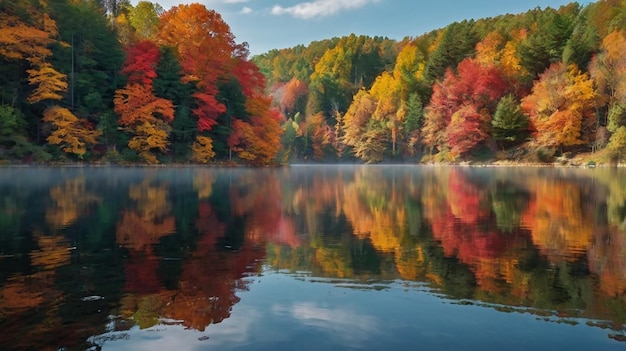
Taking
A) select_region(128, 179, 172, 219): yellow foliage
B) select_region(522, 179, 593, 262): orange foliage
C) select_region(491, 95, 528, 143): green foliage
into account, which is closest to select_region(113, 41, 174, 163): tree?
select_region(128, 179, 172, 219): yellow foliage

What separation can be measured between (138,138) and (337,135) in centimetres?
5496

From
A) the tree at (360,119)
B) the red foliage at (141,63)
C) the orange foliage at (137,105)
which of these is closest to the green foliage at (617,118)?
the orange foliage at (137,105)

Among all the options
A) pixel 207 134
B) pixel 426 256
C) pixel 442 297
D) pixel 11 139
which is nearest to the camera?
pixel 442 297

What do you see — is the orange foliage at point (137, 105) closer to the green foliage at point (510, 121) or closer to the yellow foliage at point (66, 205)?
the yellow foliage at point (66, 205)

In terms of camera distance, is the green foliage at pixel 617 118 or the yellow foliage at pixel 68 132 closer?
the yellow foliage at pixel 68 132

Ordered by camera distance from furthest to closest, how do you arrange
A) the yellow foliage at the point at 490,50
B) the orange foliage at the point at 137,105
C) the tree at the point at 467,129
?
the yellow foliage at the point at 490,50
the tree at the point at 467,129
the orange foliage at the point at 137,105

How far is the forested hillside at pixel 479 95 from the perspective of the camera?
4762cm

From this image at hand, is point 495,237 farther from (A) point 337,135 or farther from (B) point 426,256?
(A) point 337,135

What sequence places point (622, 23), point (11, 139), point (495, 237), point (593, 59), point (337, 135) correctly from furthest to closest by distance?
point (337, 135) → point (622, 23) → point (593, 59) → point (11, 139) → point (495, 237)

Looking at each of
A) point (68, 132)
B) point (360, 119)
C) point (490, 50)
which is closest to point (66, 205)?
point (68, 132)

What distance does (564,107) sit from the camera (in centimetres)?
4894

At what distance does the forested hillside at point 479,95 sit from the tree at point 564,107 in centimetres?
10

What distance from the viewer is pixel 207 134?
44031mm

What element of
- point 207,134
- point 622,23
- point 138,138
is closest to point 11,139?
point 138,138
